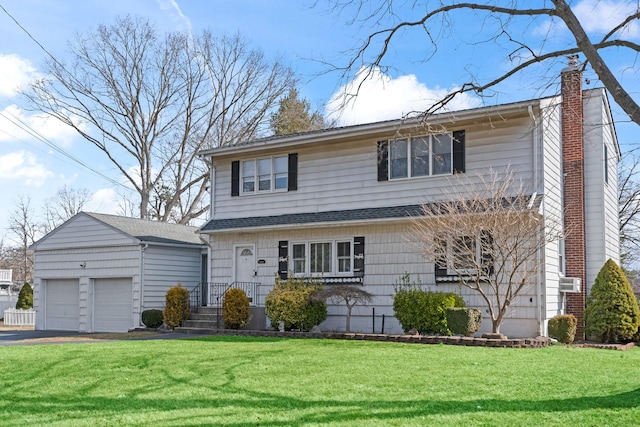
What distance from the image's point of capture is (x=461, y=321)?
15.2 m

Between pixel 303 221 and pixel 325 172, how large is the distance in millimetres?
1651

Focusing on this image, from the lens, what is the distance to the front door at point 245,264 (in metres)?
20.2

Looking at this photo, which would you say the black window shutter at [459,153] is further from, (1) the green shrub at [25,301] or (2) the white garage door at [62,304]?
(1) the green shrub at [25,301]

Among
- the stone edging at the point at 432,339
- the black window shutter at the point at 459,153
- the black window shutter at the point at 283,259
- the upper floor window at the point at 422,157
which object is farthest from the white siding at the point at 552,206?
the black window shutter at the point at 283,259

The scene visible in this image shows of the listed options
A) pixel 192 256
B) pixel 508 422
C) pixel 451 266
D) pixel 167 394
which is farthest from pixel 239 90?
pixel 508 422

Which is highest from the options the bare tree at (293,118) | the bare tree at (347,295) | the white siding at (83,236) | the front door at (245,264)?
the bare tree at (293,118)

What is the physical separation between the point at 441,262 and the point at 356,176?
4148 mm

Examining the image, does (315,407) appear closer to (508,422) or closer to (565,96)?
(508,422)

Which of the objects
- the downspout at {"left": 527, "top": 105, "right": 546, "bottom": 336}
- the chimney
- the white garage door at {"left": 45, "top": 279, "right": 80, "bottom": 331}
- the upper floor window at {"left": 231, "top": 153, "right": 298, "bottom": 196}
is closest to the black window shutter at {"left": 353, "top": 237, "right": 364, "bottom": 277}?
the upper floor window at {"left": 231, "top": 153, "right": 298, "bottom": 196}

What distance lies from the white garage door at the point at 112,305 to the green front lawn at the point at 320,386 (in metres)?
8.17

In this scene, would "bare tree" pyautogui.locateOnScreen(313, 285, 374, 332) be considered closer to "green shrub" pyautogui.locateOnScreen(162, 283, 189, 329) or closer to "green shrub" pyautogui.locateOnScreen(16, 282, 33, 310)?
"green shrub" pyautogui.locateOnScreen(162, 283, 189, 329)

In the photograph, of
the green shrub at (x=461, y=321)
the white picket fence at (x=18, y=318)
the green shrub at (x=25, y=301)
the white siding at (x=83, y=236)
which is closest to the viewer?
the green shrub at (x=461, y=321)

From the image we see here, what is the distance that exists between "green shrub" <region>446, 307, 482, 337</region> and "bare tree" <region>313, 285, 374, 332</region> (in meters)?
2.45

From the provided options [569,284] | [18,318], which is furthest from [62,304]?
[569,284]
